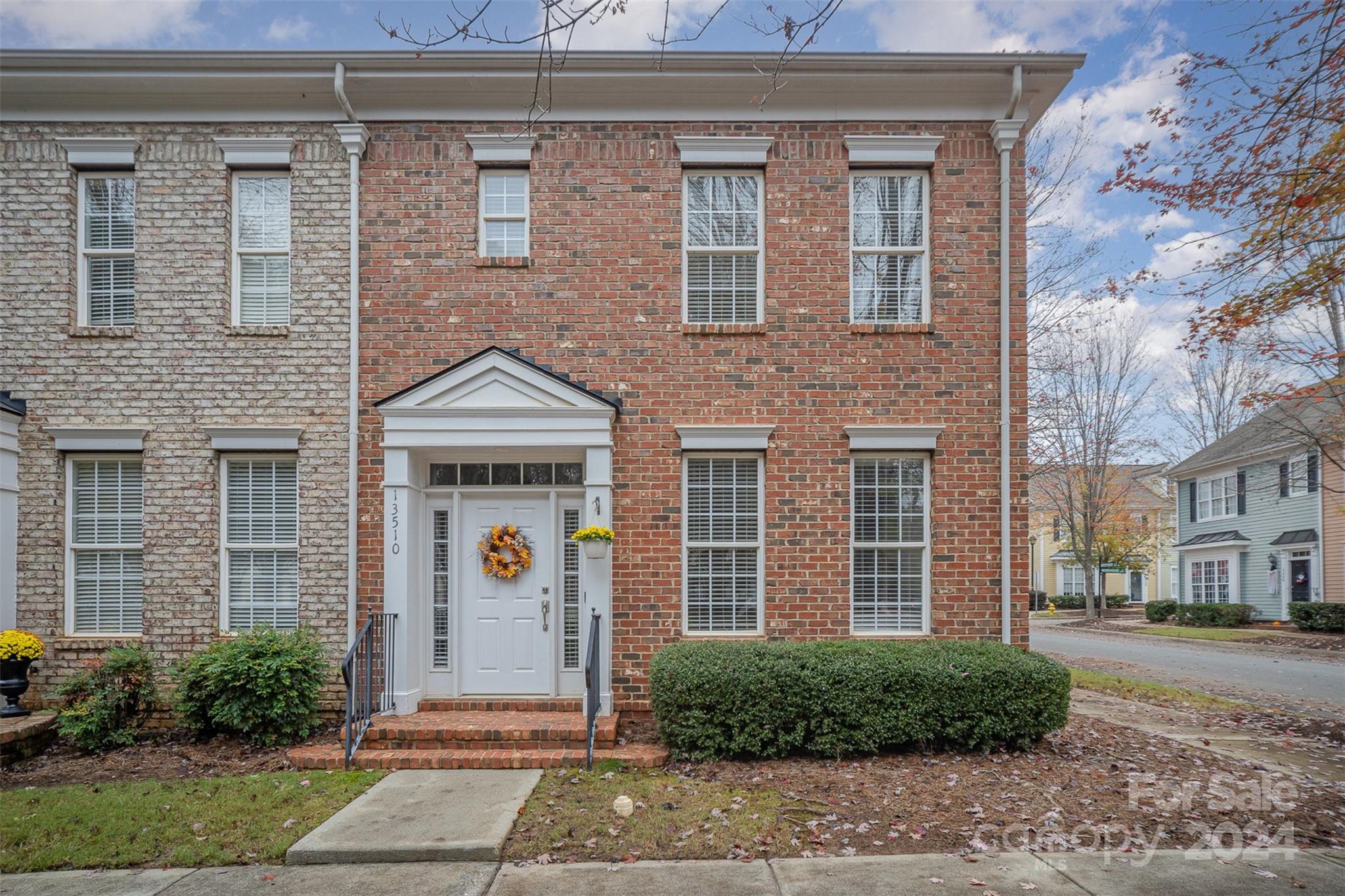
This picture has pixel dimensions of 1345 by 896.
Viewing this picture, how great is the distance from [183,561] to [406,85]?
5.31 meters

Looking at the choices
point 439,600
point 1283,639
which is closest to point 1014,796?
point 439,600

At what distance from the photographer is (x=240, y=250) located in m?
7.93

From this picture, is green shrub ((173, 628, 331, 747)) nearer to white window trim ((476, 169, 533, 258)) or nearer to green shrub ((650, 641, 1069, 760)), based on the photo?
green shrub ((650, 641, 1069, 760))

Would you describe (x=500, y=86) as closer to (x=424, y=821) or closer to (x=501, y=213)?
(x=501, y=213)

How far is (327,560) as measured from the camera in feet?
25.1

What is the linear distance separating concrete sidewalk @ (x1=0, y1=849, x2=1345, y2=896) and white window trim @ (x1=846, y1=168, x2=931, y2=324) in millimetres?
5089

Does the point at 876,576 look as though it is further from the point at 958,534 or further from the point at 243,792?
the point at 243,792

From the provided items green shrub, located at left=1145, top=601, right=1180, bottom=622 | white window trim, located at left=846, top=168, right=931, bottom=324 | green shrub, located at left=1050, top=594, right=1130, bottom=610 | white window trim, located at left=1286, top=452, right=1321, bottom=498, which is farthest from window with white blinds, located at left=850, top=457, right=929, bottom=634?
green shrub, located at left=1050, top=594, right=1130, bottom=610

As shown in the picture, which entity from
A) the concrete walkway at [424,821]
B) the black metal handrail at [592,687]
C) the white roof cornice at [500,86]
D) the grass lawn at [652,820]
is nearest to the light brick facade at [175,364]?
the white roof cornice at [500,86]

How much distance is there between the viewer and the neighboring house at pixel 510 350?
25.1 feet

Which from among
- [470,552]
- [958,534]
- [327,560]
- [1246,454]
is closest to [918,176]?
[958,534]

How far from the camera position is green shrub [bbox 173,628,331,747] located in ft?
22.3

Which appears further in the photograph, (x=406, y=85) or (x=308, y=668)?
(x=406, y=85)

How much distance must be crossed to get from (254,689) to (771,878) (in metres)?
4.92
